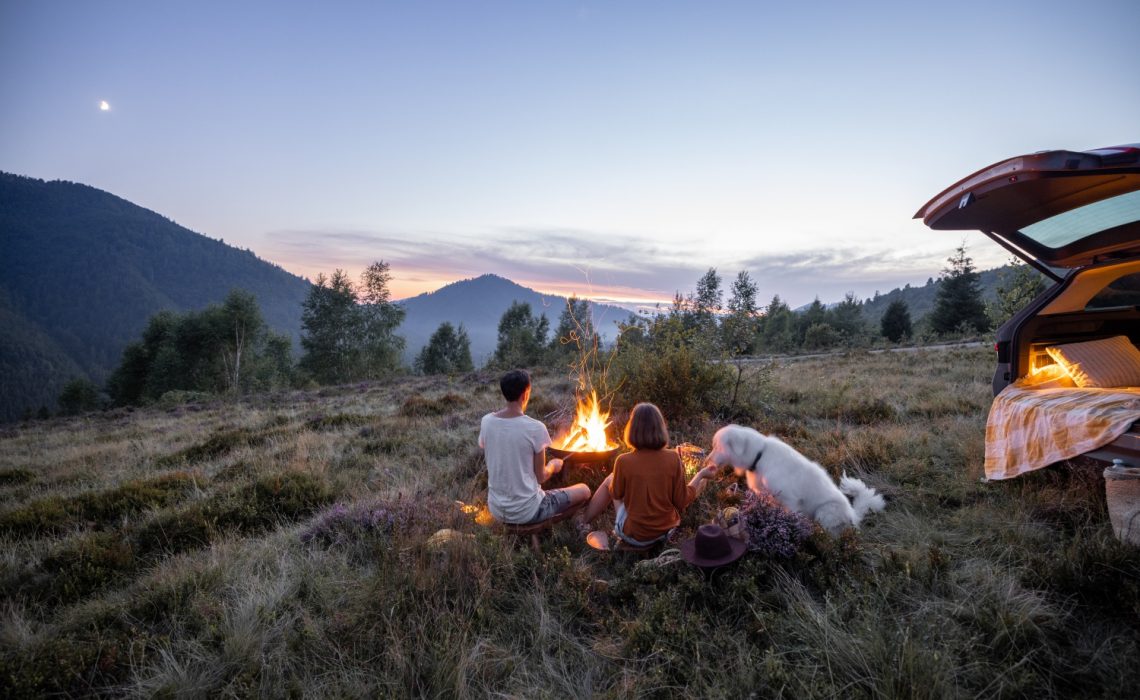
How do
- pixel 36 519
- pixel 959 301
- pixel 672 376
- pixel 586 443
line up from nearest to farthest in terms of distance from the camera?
pixel 36 519 < pixel 586 443 < pixel 672 376 < pixel 959 301

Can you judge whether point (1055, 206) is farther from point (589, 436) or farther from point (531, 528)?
point (531, 528)

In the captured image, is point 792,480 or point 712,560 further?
point 792,480

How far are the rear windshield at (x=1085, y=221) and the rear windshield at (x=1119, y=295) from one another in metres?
0.78

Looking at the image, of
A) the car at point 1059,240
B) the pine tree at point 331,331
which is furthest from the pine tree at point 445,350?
the car at point 1059,240

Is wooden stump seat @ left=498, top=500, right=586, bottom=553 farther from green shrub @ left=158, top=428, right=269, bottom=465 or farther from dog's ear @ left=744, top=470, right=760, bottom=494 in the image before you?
green shrub @ left=158, top=428, right=269, bottom=465

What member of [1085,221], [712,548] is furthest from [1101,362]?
[712,548]

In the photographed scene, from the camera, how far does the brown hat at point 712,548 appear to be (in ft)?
10.2

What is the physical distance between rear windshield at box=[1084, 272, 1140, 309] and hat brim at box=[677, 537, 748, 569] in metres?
4.95

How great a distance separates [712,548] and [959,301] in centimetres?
3869

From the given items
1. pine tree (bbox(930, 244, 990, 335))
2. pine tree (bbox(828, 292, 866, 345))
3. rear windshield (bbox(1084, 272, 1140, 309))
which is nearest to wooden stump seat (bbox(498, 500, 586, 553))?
rear windshield (bbox(1084, 272, 1140, 309))

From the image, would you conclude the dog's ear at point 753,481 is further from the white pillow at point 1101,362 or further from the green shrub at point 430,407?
the green shrub at point 430,407

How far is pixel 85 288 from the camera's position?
153 metres

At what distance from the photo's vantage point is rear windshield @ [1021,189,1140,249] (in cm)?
381

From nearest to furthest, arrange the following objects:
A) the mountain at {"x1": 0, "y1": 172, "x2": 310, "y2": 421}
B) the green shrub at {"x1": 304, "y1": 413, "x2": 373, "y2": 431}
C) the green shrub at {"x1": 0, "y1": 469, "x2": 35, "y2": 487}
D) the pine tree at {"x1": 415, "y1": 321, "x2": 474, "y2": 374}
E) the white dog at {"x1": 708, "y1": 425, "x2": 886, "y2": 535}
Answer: the white dog at {"x1": 708, "y1": 425, "x2": 886, "y2": 535} → the green shrub at {"x1": 0, "y1": 469, "x2": 35, "y2": 487} → the green shrub at {"x1": 304, "y1": 413, "x2": 373, "y2": 431} → the pine tree at {"x1": 415, "y1": 321, "x2": 474, "y2": 374} → the mountain at {"x1": 0, "y1": 172, "x2": 310, "y2": 421}
